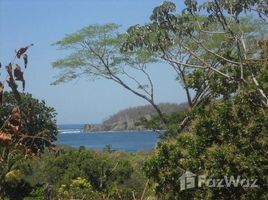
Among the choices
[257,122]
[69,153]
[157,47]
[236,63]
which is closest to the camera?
[257,122]

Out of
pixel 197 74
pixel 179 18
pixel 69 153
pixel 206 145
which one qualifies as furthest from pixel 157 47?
pixel 69 153

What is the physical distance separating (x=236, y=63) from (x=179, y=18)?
179 centimetres

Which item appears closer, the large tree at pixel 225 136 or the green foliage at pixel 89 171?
the large tree at pixel 225 136

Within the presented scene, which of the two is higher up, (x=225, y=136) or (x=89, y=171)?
(x=225, y=136)

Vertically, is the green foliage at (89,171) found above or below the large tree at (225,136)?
Result: below

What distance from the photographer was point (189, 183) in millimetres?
6086

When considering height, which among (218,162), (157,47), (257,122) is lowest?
(218,162)

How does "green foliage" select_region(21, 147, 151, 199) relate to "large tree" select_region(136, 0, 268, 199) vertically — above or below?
below

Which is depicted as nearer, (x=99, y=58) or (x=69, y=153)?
(x=69, y=153)

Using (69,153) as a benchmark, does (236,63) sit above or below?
above

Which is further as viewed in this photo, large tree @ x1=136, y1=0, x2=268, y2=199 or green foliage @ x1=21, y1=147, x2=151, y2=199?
green foliage @ x1=21, y1=147, x2=151, y2=199

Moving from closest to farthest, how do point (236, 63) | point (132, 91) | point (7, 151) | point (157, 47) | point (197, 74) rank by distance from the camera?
point (7, 151), point (236, 63), point (197, 74), point (157, 47), point (132, 91)

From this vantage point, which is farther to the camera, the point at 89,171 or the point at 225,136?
the point at 89,171

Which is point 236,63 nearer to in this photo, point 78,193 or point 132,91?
point 78,193
